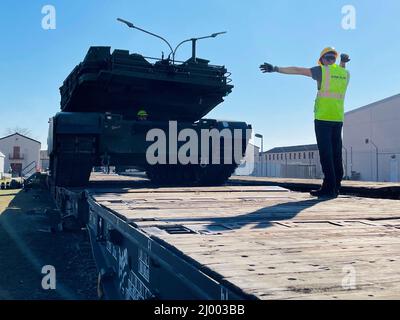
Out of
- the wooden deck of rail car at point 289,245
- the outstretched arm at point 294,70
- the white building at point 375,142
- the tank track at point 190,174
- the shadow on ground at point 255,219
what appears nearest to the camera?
the wooden deck of rail car at point 289,245

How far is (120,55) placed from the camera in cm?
849

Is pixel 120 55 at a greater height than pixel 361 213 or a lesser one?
greater

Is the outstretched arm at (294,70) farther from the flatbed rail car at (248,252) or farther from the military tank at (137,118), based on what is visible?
the military tank at (137,118)

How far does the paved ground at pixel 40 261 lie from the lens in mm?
5109

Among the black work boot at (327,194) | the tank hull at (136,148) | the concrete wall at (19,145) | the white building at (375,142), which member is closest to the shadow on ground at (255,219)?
the black work boot at (327,194)

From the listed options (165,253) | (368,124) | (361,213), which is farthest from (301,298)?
(368,124)

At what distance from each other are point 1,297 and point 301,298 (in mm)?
4177

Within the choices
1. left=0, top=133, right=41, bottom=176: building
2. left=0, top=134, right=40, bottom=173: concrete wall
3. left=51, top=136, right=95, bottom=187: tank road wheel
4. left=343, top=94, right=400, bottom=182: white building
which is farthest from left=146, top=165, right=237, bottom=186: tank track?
left=0, top=134, right=40, bottom=173: concrete wall

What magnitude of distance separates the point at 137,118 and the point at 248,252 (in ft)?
23.5

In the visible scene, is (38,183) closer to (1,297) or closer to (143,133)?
(143,133)

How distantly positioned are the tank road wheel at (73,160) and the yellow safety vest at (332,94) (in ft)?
13.9

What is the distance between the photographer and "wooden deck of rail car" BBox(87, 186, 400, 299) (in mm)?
1789

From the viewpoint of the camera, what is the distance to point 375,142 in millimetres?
35938

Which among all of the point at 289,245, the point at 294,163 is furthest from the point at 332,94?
the point at 294,163
